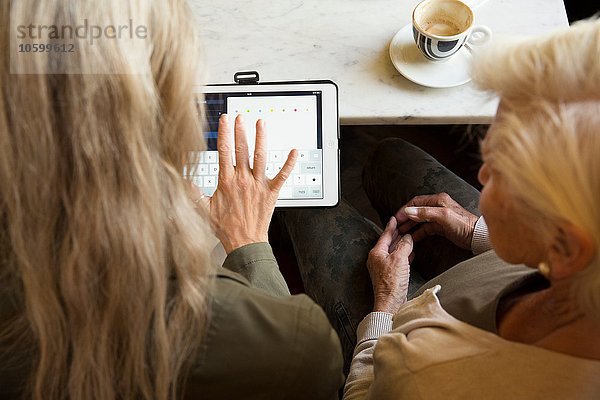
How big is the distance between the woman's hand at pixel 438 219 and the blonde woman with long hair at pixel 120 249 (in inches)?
18.1

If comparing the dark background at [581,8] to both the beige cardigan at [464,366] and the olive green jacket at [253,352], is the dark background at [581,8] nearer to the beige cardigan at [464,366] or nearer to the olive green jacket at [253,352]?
the beige cardigan at [464,366]

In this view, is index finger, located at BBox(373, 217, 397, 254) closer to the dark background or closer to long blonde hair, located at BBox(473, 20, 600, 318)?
long blonde hair, located at BBox(473, 20, 600, 318)

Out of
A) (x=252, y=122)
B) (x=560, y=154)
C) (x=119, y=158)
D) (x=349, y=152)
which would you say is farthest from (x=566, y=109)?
(x=349, y=152)

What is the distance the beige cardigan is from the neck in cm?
3

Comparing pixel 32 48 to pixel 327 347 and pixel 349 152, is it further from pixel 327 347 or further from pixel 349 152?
pixel 349 152

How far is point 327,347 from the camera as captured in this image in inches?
24.7

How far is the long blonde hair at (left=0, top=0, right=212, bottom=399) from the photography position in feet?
1.60

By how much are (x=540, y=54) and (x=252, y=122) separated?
48cm

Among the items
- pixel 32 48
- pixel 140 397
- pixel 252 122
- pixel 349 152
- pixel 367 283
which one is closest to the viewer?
pixel 32 48

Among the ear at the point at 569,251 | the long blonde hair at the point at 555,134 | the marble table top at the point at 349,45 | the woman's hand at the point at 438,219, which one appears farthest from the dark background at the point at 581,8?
the ear at the point at 569,251

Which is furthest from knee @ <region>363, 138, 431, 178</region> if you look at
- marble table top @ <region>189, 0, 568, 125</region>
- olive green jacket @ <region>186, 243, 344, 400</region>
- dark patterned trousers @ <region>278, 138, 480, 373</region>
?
olive green jacket @ <region>186, 243, 344, 400</region>

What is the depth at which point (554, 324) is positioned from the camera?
2.08ft

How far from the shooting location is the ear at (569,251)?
511mm

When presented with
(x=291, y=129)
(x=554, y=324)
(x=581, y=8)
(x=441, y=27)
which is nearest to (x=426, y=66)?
(x=441, y=27)
